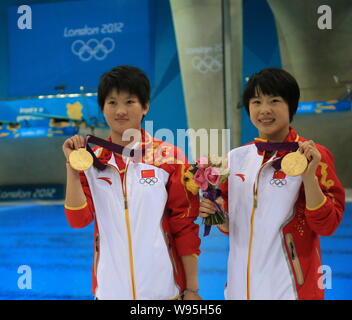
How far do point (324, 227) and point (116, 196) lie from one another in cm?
80

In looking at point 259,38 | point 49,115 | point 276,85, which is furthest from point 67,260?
point 259,38

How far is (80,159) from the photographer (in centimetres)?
143

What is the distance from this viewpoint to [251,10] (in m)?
6.26

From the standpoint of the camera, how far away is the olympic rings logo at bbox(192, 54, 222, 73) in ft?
19.6

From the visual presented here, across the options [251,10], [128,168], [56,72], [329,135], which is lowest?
[128,168]

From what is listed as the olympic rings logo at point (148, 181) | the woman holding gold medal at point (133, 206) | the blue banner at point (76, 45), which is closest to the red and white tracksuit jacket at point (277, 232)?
the woman holding gold medal at point (133, 206)

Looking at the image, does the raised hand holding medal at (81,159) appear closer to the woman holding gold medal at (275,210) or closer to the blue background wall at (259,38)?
the woman holding gold medal at (275,210)

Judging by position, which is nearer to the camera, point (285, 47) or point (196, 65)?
point (285, 47)

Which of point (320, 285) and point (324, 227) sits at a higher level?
point (324, 227)

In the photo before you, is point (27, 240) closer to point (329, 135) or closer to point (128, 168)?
point (128, 168)

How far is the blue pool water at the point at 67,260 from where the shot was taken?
10.8 ft

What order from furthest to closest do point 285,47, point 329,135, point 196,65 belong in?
point 329,135 < point 196,65 < point 285,47
